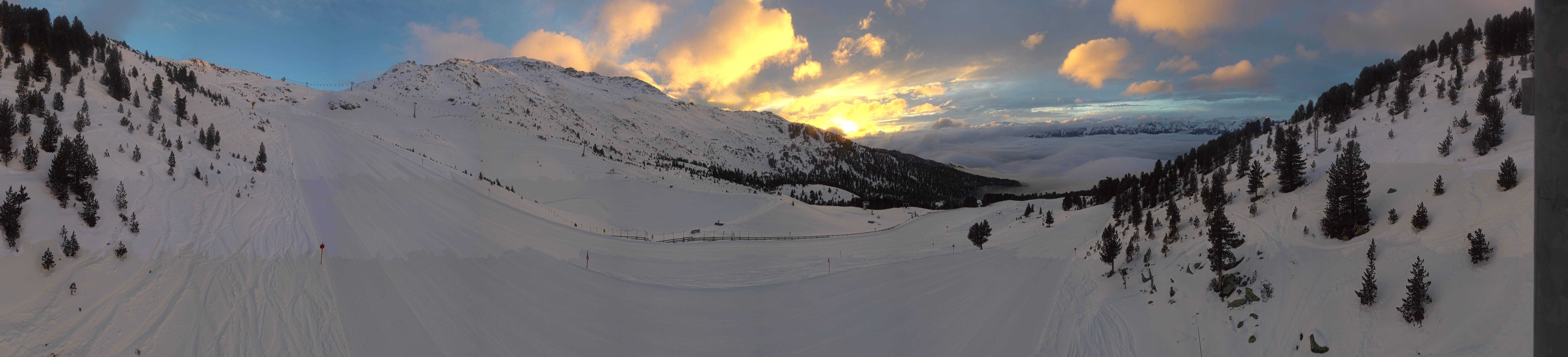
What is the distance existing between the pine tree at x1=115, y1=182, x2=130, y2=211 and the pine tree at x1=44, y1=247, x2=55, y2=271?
347 centimetres

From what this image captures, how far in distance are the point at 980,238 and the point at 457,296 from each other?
96.9 feet

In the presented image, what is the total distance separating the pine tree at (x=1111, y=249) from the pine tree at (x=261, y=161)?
1411 inches

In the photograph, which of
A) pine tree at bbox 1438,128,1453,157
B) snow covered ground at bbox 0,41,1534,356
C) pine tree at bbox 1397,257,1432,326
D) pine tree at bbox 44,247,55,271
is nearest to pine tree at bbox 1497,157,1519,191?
snow covered ground at bbox 0,41,1534,356

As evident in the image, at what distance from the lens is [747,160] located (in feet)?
618

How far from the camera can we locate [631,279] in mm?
22891

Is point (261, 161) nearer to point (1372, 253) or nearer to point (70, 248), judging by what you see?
point (70, 248)

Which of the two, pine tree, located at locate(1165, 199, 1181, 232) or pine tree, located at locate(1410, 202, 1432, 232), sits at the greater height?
pine tree, located at locate(1410, 202, 1432, 232)

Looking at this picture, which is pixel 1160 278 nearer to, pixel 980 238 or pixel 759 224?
pixel 980 238

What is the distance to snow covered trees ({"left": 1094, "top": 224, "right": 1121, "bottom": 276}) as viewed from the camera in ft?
65.9

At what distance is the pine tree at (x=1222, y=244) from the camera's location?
14.9 metres

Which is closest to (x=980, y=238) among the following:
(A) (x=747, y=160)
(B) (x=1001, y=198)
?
(B) (x=1001, y=198)

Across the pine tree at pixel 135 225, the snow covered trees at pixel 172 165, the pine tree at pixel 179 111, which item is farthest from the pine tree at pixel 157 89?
the pine tree at pixel 135 225

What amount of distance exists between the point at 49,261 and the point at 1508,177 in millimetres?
32427

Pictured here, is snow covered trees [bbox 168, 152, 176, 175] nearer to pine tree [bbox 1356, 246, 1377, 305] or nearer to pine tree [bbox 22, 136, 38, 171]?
pine tree [bbox 22, 136, 38, 171]
